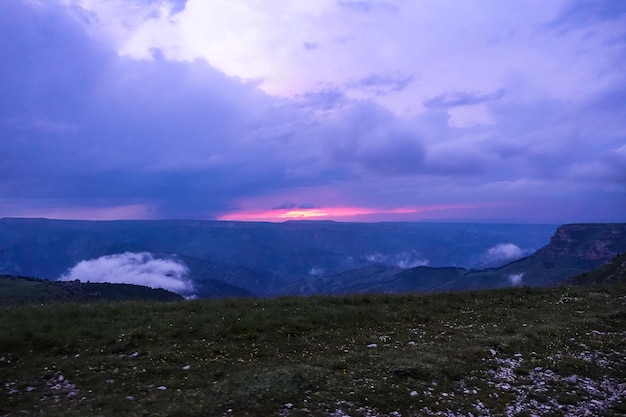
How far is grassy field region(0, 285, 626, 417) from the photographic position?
14.8 metres

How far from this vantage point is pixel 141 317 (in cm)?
2392

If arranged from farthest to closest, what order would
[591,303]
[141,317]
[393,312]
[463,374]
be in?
[591,303], [393,312], [141,317], [463,374]

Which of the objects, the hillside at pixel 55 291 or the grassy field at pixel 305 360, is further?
the hillside at pixel 55 291

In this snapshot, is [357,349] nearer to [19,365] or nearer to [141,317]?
[141,317]

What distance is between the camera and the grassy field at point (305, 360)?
1480 cm

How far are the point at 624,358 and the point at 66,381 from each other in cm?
2381

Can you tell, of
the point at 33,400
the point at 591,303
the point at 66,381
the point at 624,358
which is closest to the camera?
the point at 33,400

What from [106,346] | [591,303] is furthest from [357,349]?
[591,303]

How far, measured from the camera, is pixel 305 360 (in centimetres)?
1916

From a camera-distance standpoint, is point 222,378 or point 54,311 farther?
point 54,311

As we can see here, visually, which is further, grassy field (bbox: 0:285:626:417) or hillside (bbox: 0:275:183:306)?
hillside (bbox: 0:275:183:306)

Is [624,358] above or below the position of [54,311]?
below

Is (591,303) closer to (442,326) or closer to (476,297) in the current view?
(476,297)

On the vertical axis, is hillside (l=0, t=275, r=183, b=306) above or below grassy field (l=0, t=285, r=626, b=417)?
below
